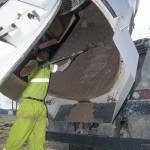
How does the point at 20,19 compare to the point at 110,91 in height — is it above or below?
above

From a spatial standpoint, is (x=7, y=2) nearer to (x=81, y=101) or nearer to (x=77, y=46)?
(x=81, y=101)

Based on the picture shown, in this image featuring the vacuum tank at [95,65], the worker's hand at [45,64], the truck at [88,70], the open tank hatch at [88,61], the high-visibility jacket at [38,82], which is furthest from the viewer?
the worker's hand at [45,64]

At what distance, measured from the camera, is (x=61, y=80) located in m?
4.16

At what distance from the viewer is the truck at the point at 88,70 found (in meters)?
2.11

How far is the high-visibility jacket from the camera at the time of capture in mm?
3978

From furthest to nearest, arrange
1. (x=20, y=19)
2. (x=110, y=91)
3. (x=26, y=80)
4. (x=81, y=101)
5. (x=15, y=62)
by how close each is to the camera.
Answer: (x=26, y=80) → (x=81, y=101) → (x=110, y=91) → (x=20, y=19) → (x=15, y=62)

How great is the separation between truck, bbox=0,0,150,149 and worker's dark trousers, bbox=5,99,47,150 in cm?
14

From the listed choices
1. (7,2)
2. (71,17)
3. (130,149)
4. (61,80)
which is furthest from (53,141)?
(7,2)

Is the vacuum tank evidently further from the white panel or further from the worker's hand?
the worker's hand

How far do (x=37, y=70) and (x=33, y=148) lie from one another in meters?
1.03

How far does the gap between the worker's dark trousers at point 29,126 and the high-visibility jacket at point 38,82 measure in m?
0.10

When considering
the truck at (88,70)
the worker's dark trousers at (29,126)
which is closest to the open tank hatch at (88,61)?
the truck at (88,70)

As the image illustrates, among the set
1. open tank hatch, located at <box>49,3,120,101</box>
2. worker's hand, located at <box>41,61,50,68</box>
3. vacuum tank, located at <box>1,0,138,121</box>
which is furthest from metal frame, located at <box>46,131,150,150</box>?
worker's hand, located at <box>41,61,50,68</box>

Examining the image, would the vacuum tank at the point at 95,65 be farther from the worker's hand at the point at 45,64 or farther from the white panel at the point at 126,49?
the worker's hand at the point at 45,64
